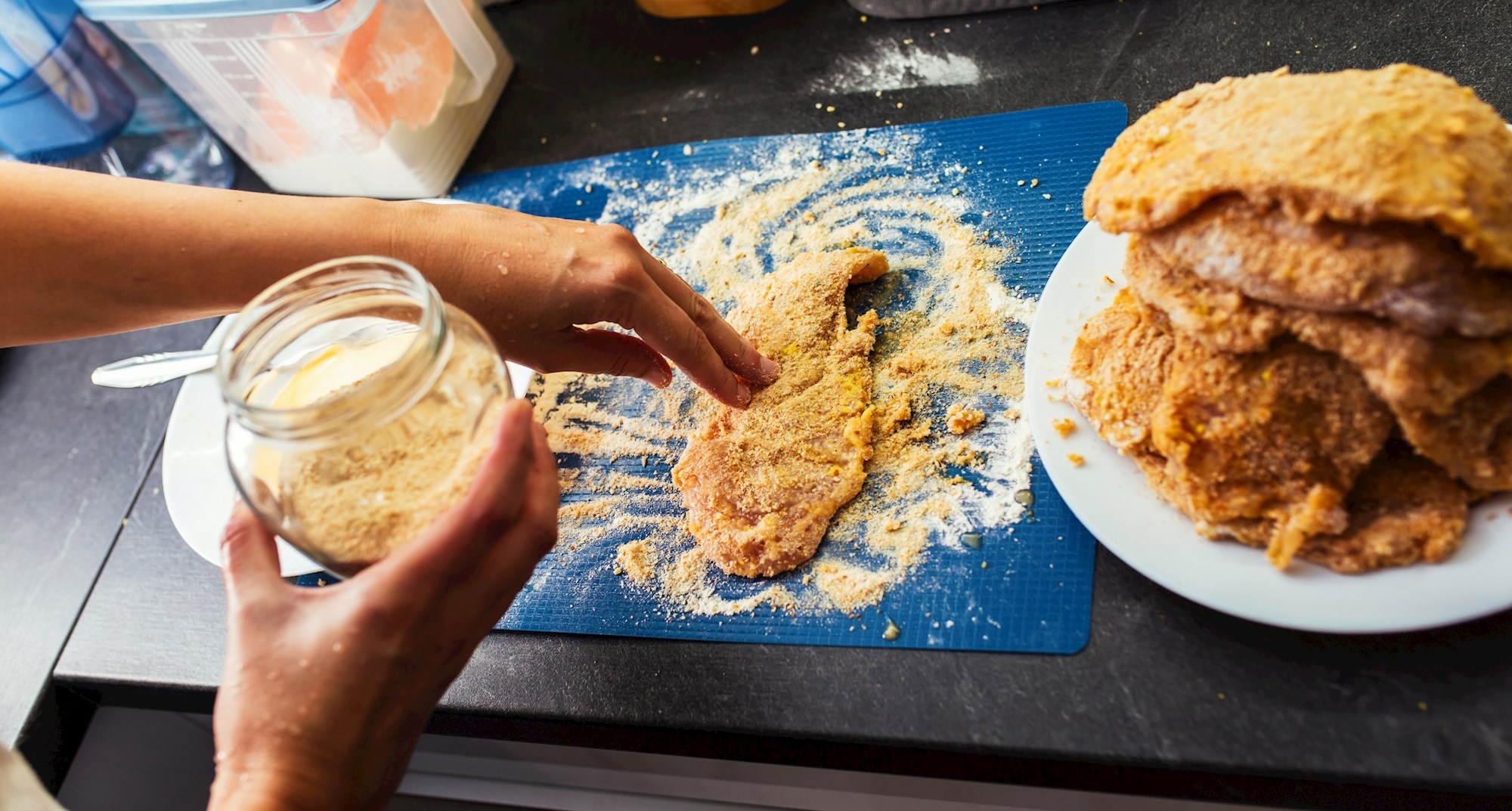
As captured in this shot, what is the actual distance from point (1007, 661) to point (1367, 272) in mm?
424

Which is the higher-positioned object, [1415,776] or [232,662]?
[232,662]

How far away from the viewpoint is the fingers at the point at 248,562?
0.63m

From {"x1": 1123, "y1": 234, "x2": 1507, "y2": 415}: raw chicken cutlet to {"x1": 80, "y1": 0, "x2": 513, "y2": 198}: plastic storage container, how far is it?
3.63 ft

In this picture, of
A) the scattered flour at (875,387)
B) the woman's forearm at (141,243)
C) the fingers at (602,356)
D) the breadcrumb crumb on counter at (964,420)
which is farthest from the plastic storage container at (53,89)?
the breadcrumb crumb on counter at (964,420)

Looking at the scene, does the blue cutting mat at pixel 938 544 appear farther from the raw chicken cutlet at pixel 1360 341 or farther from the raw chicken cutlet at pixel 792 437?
the raw chicken cutlet at pixel 1360 341

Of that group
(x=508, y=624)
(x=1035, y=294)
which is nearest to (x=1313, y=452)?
(x=1035, y=294)

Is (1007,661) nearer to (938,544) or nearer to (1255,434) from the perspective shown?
(938,544)

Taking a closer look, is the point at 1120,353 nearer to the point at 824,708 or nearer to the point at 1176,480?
the point at 1176,480

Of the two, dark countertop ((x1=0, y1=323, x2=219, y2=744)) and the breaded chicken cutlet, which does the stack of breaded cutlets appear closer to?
the breaded chicken cutlet

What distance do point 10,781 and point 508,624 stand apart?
433mm

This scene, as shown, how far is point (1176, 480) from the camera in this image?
29.5 inches

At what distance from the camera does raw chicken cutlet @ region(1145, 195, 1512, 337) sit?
587 mm

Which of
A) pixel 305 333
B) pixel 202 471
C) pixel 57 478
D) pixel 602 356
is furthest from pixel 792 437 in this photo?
pixel 57 478

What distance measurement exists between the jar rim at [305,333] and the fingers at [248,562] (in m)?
0.09
